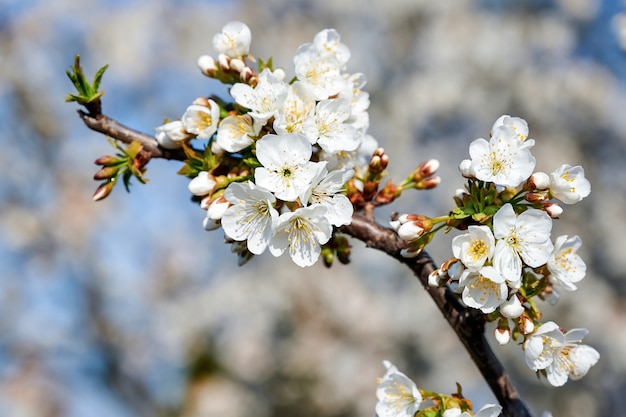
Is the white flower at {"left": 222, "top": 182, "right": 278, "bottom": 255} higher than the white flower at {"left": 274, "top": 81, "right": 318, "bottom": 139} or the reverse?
the reverse

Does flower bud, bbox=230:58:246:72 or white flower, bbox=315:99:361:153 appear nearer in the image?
white flower, bbox=315:99:361:153

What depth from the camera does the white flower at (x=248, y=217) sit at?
4.05 feet

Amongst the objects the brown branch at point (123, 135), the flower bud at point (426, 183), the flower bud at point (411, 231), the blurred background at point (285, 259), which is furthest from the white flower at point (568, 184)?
the blurred background at point (285, 259)

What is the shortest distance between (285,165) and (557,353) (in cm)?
70

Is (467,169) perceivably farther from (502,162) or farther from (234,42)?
(234,42)

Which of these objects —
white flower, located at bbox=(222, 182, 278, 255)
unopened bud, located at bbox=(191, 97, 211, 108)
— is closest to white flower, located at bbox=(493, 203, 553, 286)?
white flower, located at bbox=(222, 182, 278, 255)

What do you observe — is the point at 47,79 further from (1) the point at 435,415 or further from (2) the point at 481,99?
(1) the point at 435,415

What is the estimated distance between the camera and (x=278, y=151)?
120 centimetres

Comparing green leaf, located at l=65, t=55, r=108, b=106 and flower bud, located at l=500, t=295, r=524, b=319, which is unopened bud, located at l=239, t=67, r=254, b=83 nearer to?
green leaf, located at l=65, t=55, r=108, b=106

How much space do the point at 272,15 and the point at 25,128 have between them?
470 cm

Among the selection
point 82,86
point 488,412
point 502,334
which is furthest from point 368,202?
point 82,86

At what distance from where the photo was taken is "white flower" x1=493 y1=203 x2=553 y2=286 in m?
1.11

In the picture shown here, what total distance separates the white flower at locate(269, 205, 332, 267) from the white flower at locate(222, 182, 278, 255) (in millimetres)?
27

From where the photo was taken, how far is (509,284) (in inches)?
44.6
